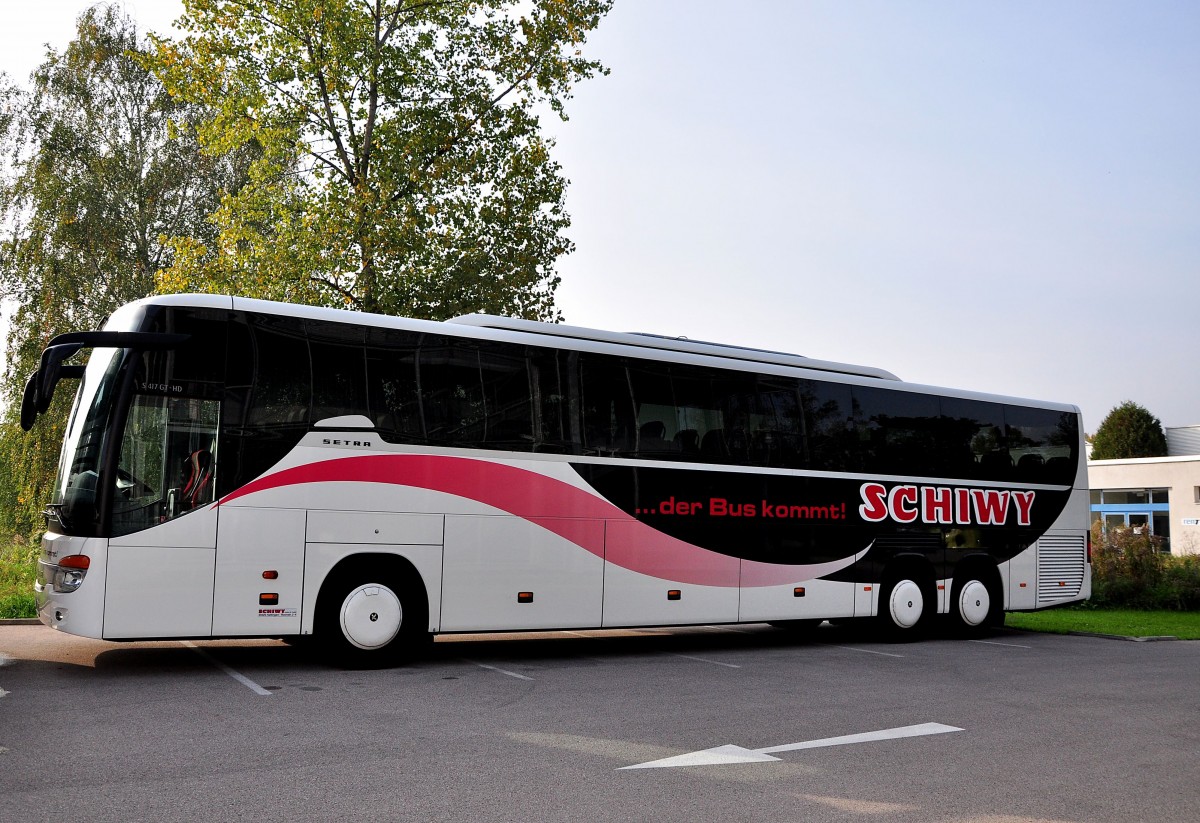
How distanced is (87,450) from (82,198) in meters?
25.4

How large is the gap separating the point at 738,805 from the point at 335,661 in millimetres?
6123

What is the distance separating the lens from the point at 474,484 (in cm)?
1150

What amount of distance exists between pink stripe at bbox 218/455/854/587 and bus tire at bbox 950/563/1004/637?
11.1 ft

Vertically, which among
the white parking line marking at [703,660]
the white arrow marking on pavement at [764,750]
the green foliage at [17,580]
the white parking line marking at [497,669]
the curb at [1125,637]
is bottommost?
the curb at [1125,637]

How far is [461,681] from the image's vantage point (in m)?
10.4

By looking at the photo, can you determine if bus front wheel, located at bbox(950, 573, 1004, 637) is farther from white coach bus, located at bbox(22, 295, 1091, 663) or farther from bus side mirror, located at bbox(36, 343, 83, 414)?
bus side mirror, located at bbox(36, 343, 83, 414)

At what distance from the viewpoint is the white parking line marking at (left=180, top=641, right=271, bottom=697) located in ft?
30.9

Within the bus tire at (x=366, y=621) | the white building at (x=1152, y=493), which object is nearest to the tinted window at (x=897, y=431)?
the bus tire at (x=366, y=621)

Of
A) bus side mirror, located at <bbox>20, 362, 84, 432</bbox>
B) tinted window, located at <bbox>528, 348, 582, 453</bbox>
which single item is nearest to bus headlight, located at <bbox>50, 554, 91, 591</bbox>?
bus side mirror, located at <bbox>20, 362, 84, 432</bbox>

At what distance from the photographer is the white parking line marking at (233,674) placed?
30.9ft

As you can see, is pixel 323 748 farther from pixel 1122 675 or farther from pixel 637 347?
pixel 1122 675

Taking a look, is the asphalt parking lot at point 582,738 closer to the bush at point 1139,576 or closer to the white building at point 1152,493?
the bush at point 1139,576

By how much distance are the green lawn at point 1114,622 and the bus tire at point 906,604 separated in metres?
3.48

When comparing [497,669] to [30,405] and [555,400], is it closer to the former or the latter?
[555,400]
